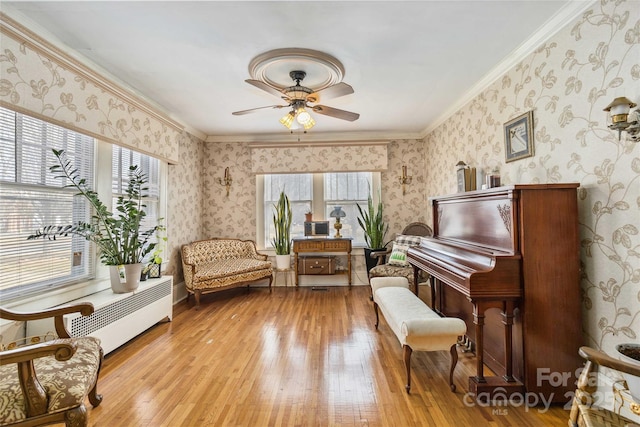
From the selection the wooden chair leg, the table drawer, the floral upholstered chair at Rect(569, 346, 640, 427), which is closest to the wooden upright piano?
the floral upholstered chair at Rect(569, 346, 640, 427)

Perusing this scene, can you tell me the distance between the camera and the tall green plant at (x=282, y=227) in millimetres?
4816

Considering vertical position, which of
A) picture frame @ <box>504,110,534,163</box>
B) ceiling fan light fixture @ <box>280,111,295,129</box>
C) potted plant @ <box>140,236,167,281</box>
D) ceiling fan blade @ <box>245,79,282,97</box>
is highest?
ceiling fan blade @ <box>245,79,282,97</box>

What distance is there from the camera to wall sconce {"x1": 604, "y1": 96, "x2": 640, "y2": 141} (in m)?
1.45

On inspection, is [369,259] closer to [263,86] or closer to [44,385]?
[263,86]

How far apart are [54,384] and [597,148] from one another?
3355mm

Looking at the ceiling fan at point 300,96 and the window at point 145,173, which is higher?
the ceiling fan at point 300,96

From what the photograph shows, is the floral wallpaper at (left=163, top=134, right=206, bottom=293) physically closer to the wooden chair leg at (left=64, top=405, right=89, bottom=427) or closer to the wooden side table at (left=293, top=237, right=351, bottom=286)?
the wooden side table at (left=293, top=237, right=351, bottom=286)

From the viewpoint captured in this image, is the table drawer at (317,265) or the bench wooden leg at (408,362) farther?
the table drawer at (317,265)

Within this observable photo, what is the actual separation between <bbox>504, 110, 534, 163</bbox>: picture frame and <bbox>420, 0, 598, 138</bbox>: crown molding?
51cm

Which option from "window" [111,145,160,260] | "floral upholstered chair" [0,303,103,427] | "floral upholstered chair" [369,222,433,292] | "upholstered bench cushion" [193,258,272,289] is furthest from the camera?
"upholstered bench cushion" [193,258,272,289]

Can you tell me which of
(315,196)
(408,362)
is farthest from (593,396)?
(315,196)

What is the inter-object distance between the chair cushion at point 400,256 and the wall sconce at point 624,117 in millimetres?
2649

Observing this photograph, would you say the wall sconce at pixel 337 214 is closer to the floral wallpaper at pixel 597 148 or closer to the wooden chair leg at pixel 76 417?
the floral wallpaper at pixel 597 148

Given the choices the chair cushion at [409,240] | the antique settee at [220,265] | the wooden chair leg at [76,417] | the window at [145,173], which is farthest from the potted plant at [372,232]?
the wooden chair leg at [76,417]
